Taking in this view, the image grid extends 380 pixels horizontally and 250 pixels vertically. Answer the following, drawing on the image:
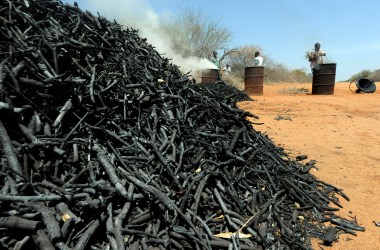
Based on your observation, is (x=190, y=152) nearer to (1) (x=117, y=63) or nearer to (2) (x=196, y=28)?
(1) (x=117, y=63)

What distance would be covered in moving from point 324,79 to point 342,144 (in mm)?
8117

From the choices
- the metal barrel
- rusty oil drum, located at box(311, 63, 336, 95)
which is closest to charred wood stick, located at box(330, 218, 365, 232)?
the metal barrel

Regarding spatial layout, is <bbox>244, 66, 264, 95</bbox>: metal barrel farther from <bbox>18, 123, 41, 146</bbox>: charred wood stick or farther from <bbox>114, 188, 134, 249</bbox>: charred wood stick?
<bbox>18, 123, 41, 146</bbox>: charred wood stick

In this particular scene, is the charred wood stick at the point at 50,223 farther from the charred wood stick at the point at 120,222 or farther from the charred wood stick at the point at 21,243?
the charred wood stick at the point at 120,222

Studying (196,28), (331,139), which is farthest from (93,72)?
(196,28)

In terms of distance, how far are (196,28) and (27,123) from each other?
23.2 m

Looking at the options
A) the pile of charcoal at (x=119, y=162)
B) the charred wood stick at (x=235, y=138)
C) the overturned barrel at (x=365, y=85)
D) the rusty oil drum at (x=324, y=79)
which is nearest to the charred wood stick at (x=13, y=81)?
the pile of charcoal at (x=119, y=162)

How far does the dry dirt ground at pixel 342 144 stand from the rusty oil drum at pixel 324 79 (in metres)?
2.69

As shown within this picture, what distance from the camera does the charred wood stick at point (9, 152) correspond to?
6.39 feet

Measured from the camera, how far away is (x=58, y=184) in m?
2.08

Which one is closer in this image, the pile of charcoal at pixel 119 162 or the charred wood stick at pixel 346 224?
the pile of charcoal at pixel 119 162

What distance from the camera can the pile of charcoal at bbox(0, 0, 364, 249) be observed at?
1.98 meters

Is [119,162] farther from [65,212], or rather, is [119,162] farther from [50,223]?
[50,223]

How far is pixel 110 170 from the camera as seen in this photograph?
2244 millimetres
